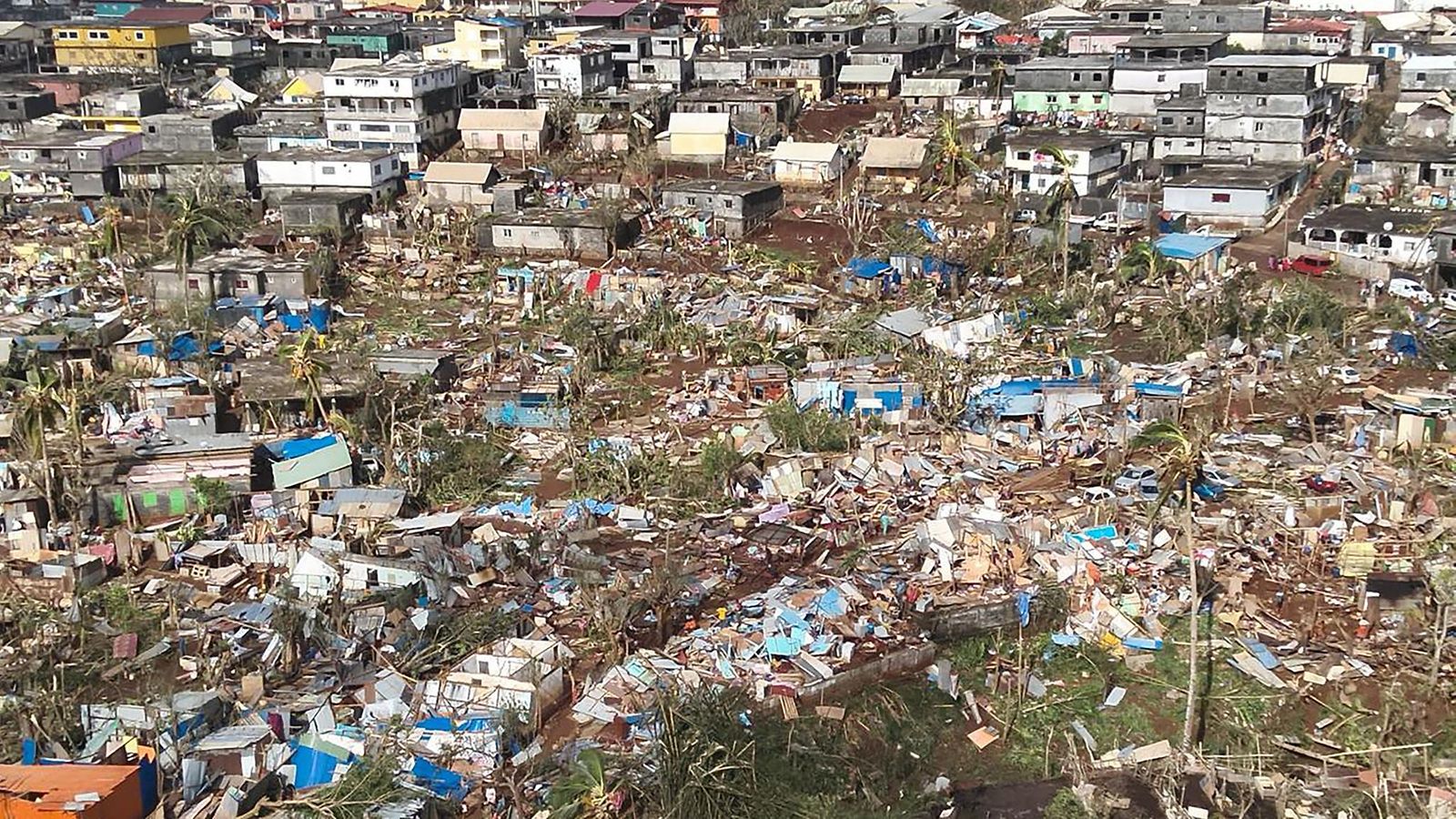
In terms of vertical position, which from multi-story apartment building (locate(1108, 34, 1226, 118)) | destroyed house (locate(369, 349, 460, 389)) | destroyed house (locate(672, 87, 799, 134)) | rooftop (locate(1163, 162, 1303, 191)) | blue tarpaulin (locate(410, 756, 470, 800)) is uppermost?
multi-story apartment building (locate(1108, 34, 1226, 118))

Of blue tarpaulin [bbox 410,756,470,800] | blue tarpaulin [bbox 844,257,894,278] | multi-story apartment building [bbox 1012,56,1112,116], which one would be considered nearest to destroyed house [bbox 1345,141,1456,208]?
multi-story apartment building [bbox 1012,56,1112,116]

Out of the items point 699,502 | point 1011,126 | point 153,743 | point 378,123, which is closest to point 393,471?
point 699,502

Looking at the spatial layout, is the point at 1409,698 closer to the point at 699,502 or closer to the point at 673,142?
the point at 699,502

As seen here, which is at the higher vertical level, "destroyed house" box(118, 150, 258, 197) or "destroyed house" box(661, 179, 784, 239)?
"destroyed house" box(118, 150, 258, 197)

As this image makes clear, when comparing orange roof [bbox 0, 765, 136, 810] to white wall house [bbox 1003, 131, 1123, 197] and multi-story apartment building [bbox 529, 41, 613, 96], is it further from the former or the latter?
multi-story apartment building [bbox 529, 41, 613, 96]

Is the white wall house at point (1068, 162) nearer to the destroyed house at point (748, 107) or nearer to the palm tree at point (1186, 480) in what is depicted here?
the destroyed house at point (748, 107)

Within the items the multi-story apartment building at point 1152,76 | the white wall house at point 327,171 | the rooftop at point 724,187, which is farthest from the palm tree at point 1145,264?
the white wall house at point 327,171

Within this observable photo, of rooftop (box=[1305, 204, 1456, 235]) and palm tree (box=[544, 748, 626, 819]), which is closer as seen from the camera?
palm tree (box=[544, 748, 626, 819])

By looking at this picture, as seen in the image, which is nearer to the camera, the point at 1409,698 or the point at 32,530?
the point at 1409,698
